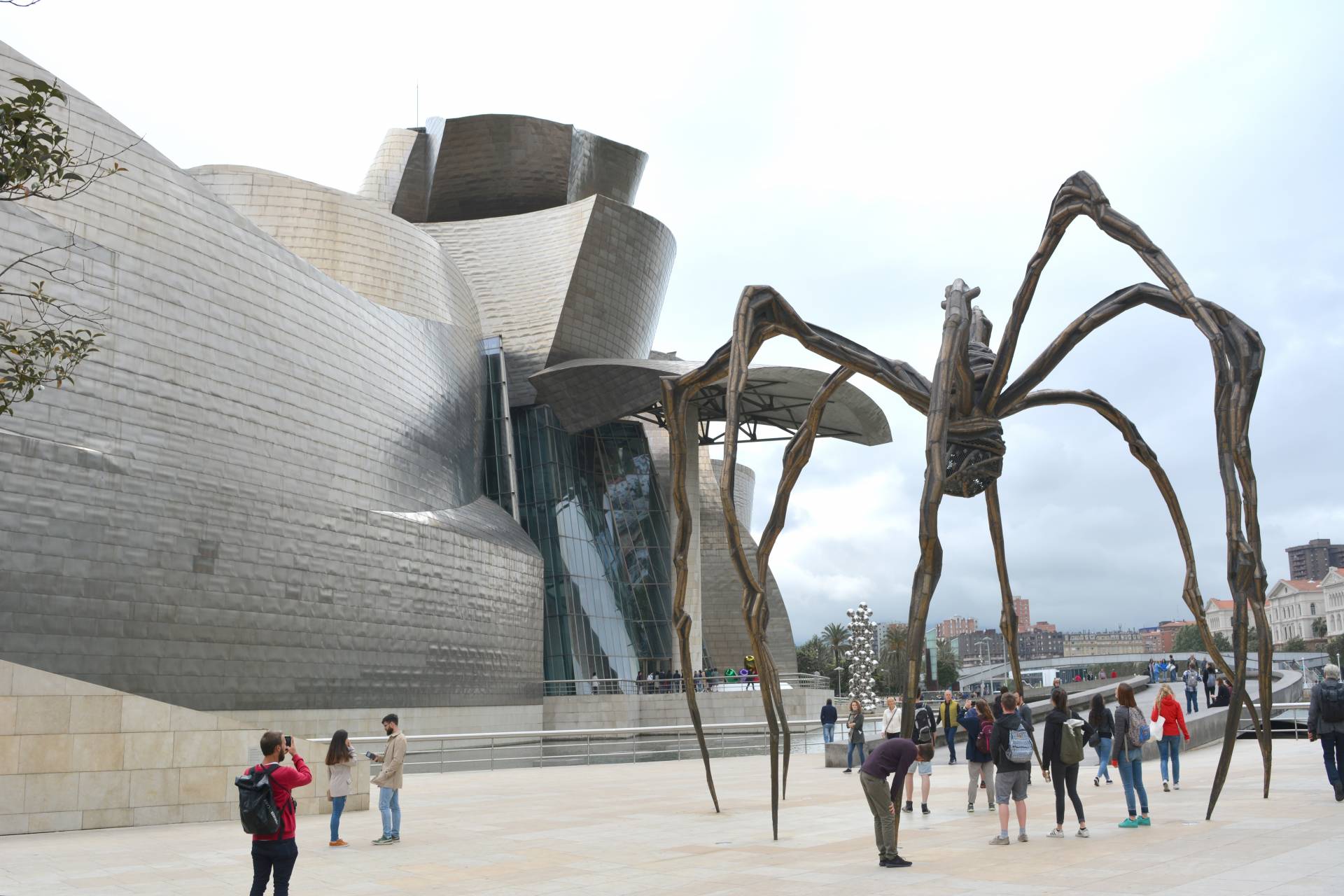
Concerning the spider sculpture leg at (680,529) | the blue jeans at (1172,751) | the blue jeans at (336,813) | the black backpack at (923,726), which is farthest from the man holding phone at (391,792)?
the blue jeans at (1172,751)

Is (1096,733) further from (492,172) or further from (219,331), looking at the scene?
(492,172)

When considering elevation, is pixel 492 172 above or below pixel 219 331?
above

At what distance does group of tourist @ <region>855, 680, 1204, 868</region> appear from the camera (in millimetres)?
8766

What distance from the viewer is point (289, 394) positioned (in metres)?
25.3

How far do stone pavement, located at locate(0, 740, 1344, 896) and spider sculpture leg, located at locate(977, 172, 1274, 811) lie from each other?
1.27m

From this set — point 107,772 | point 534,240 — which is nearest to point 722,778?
point 107,772

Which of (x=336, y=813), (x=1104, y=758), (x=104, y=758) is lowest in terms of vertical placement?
(x=1104, y=758)

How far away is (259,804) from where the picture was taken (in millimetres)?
6805

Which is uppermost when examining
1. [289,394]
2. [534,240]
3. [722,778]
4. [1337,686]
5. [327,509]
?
[534,240]

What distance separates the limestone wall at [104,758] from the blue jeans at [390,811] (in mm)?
2693

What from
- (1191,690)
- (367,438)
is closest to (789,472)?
(367,438)

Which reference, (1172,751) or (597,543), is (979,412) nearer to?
(1172,751)

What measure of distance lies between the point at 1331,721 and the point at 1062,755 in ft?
13.1

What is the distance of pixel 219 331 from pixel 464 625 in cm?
1134
